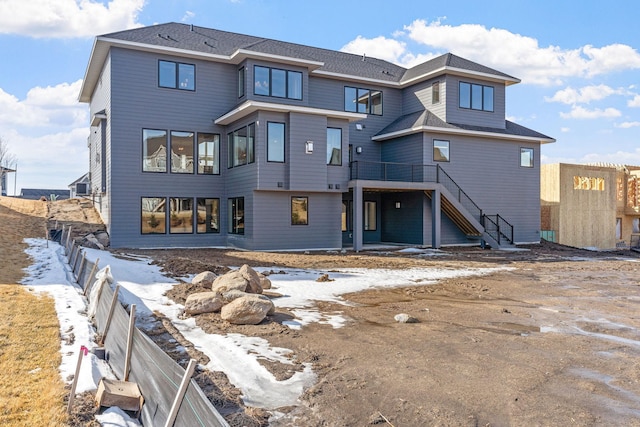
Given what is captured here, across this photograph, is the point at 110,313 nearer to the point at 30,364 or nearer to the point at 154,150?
the point at 30,364

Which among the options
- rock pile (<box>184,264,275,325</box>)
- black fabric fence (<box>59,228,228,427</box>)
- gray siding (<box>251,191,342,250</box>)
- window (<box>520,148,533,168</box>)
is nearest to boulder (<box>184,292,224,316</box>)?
rock pile (<box>184,264,275,325</box>)

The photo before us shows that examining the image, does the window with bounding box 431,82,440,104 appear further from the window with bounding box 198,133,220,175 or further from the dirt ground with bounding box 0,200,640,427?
the dirt ground with bounding box 0,200,640,427

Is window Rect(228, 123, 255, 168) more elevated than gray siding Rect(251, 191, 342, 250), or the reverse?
window Rect(228, 123, 255, 168)

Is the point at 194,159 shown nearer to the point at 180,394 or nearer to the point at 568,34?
the point at 568,34

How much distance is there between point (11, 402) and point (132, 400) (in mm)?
1285

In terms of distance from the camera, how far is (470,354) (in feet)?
19.6

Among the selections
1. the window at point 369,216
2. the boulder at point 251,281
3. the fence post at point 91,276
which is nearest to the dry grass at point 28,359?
the fence post at point 91,276

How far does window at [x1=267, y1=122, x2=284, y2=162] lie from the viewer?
1734cm

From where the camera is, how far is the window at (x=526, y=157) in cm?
2362

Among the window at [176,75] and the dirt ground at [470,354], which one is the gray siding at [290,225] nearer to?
the window at [176,75]

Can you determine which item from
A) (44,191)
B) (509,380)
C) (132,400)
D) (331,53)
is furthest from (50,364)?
(44,191)

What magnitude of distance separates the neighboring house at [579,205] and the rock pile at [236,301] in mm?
22262

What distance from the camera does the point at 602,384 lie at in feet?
16.4

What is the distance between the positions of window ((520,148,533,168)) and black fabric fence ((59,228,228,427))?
21.4m
